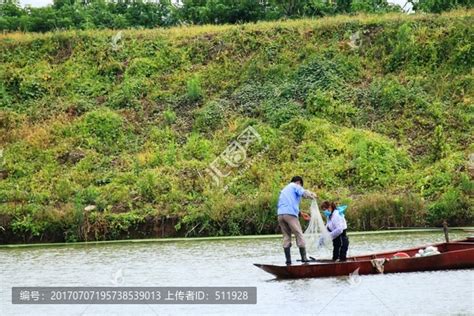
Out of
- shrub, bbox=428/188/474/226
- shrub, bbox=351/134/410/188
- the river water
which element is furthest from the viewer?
shrub, bbox=351/134/410/188

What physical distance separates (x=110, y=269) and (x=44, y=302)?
4.13 m

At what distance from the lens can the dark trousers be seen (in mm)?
18438

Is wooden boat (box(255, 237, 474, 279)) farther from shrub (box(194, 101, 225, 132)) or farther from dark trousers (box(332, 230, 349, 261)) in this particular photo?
shrub (box(194, 101, 225, 132))

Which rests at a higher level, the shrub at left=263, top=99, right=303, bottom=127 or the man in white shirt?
the shrub at left=263, top=99, right=303, bottom=127

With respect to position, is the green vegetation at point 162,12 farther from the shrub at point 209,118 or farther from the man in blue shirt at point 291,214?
the man in blue shirt at point 291,214

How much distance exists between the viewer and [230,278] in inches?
729

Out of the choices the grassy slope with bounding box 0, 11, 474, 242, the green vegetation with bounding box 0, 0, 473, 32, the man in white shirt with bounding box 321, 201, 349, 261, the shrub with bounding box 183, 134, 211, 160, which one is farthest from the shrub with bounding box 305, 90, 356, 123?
the man in white shirt with bounding box 321, 201, 349, 261

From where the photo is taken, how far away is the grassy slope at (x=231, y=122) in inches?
1134

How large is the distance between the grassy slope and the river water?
190 cm

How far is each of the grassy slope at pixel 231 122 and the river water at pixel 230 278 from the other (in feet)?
6.23

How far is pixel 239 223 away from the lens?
1098 inches

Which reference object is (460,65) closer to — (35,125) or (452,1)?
(452,1)

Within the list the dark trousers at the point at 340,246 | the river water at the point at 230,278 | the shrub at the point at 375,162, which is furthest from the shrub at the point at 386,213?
the dark trousers at the point at 340,246

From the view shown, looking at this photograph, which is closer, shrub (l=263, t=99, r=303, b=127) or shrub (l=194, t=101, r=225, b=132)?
shrub (l=263, t=99, r=303, b=127)
